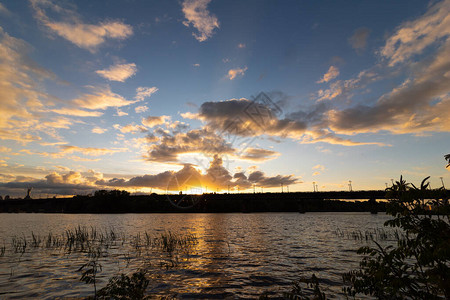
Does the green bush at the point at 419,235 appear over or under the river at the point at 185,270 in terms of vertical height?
over

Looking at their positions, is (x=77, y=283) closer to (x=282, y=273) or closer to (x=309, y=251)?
(x=282, y=273)

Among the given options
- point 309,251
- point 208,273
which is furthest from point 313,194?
point 208,273

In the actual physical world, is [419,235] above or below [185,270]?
above

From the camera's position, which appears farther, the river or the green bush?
the river

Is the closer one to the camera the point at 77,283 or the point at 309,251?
the point at 77,283

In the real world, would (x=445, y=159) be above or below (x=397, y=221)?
above

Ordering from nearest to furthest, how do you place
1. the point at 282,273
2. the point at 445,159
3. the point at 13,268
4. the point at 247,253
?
the point at 445,159 → the point at 282,273 → the point at 13,268 → the point at 247,253

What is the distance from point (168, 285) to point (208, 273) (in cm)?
401

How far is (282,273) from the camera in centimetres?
1898

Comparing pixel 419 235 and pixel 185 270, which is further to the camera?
pixel 185 270

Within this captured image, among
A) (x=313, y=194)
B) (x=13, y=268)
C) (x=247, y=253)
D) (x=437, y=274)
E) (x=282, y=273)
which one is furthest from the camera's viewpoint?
(x=313, y=194)

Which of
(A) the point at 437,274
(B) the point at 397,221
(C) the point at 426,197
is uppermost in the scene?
(C) the point at 426,197

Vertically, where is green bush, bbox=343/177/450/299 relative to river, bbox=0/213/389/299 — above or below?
above

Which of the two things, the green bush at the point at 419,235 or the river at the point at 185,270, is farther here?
the river at the point at 185,270
